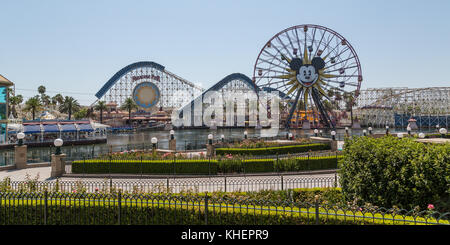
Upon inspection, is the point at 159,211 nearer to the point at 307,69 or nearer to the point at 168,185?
the point at 168,185

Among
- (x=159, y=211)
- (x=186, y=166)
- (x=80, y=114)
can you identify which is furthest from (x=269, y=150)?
(x=80, y=114)

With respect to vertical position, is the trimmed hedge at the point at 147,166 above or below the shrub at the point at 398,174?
below

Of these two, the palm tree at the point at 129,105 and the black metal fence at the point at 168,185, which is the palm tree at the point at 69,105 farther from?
the black metal fence at the point at 168,185

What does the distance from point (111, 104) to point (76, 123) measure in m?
48.7

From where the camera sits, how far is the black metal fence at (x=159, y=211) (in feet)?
21.7

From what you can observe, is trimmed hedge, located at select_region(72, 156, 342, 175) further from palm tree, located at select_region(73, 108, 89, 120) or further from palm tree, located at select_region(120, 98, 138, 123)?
palm tree, located at select_region(73, 108, 89, 120)

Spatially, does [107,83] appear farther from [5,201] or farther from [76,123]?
[5,201]

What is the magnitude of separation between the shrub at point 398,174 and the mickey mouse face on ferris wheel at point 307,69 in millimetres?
39995

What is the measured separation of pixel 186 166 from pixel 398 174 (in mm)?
10883

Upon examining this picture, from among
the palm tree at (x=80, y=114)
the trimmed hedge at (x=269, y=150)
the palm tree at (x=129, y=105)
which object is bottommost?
the trimmed hedge at (x=269, y=150)

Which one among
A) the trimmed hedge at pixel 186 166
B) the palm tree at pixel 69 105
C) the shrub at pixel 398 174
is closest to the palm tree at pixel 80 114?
the palm tree at pixel 69 105

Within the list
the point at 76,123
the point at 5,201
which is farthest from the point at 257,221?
the point at 76,123

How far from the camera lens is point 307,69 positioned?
47594mm

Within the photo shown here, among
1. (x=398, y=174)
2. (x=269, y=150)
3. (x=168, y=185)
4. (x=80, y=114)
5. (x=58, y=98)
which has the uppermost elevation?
(x=58, y=98)
